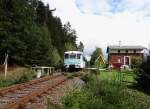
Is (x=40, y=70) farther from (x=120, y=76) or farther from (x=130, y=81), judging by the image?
(x=120, y=76)

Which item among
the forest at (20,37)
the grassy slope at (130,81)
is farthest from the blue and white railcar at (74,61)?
the grassy slope at (130,81)

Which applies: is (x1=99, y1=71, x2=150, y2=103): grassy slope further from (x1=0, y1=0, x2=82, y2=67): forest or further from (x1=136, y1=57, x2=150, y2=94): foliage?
(x1=0, y1=0, x2=82, y2=67): forest

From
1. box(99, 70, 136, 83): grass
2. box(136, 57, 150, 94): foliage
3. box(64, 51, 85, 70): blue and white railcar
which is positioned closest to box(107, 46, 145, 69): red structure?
box(64, 51, 85, 70): blue and white railcar

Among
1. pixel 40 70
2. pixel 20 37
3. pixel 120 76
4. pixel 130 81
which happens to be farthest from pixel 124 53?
pixel 120 76

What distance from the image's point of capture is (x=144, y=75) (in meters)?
25.5

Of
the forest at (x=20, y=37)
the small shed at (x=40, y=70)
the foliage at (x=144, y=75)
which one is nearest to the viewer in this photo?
the foliage at (x=144, y=75)

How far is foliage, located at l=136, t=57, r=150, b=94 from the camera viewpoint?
1001 inches

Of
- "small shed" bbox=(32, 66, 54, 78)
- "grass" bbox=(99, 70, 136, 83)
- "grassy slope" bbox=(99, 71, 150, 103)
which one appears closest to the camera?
"grassy slope" bbox=(99, 71, 150, 103)

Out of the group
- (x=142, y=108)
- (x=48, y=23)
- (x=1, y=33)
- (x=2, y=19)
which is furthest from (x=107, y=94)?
(x=48, y=23)

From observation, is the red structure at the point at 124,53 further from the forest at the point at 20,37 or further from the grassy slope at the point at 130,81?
the grassy slope at the point at 130,81

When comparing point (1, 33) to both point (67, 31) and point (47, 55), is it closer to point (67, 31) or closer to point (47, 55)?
point (47, 55)

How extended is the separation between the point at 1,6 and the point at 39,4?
39.1 meters

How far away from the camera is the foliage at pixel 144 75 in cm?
2542

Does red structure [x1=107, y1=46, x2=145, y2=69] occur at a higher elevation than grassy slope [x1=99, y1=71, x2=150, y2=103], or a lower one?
higher
